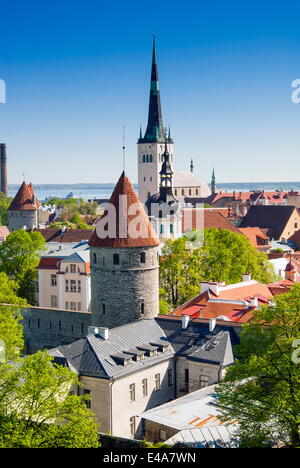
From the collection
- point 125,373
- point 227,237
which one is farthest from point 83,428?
point 227,237

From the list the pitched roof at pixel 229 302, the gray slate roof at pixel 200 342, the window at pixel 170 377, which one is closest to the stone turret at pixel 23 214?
the pitched roof at pixel 229 302

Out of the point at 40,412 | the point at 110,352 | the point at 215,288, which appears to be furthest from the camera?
the point at 215,288

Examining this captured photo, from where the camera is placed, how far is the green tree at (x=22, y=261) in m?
45.7

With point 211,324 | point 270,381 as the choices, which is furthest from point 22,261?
point 270,381

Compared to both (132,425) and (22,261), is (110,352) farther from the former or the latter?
(22,261)

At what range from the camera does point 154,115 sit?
109 meters

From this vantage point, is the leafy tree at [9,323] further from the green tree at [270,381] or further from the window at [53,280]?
the green tree at [270,381]

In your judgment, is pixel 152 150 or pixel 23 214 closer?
pixel 23 214

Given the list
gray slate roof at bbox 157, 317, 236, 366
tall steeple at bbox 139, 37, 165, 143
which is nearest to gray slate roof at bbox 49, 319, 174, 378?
gray slate roof at bbox 157, 317, 236, 366

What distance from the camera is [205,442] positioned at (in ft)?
66.1

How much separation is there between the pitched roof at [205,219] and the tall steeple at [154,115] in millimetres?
40374

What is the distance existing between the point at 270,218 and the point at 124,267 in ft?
161
